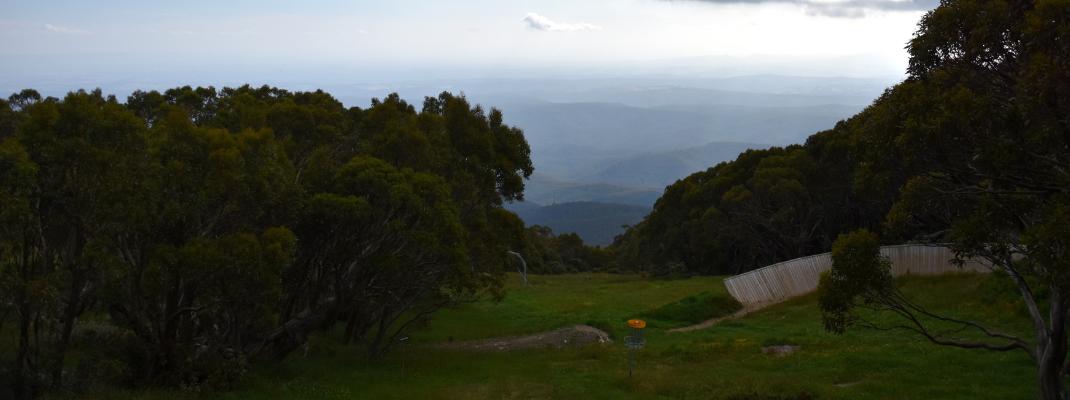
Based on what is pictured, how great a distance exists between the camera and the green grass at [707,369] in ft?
49.0

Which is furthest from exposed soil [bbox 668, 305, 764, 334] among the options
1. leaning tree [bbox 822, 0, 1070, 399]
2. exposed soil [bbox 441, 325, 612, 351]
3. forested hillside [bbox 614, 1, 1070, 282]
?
leaning tree [bbox 822, 0, 1070, 399]

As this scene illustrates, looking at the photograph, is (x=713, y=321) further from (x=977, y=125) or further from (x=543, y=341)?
(x=977, y=125)

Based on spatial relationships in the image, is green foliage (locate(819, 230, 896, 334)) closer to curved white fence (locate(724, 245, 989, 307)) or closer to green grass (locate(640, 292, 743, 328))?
green grass (locate(640, 292, 743, 328))

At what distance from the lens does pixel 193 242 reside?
14.0 meters

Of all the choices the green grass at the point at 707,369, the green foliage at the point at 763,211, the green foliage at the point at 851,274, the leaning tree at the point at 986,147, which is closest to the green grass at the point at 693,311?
the green grass at the point at 707,369

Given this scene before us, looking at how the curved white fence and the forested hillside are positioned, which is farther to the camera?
the curved white fence

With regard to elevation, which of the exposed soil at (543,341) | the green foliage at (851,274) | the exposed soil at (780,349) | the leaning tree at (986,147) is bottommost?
the exposed soil at (543,341)

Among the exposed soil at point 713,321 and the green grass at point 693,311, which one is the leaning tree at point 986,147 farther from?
the green grass at point 693,311

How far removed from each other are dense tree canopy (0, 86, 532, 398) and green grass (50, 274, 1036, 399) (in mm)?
1440

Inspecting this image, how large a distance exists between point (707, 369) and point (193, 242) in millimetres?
11131

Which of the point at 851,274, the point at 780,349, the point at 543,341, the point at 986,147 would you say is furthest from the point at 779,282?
the point at 986,147

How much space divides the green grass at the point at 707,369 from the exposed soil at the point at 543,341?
0.97m

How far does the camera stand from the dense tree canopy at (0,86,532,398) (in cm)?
1323

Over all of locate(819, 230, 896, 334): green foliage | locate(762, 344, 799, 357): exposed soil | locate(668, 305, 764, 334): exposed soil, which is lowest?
locate(668, 305, 764, 334): exposed soil
